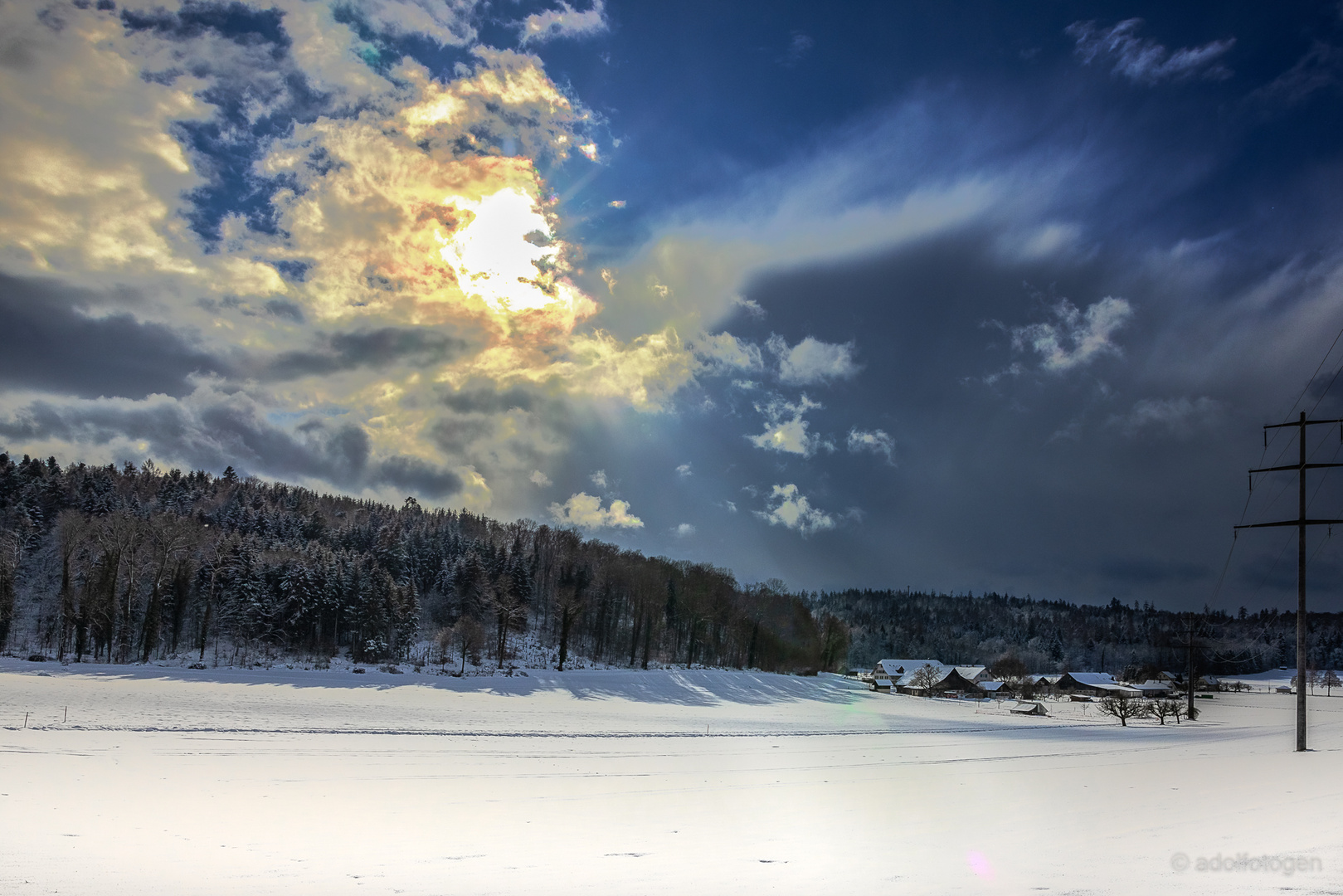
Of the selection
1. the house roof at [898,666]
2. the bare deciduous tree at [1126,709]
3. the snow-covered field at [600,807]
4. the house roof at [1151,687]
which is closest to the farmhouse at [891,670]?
the house roof at [898,666]

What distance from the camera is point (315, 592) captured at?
275 ft

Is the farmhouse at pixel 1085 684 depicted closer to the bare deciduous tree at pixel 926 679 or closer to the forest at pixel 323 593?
the forest at pixel 323 593

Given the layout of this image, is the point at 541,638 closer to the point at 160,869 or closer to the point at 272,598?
the point at 272,598

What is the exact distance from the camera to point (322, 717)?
34.6 metres

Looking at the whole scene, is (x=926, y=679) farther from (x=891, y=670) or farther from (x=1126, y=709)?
(x=1126, y=709)

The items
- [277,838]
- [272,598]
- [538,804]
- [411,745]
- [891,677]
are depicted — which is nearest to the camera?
[277,838]

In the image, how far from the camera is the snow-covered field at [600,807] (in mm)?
9852

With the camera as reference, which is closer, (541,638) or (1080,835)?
(1080,835)

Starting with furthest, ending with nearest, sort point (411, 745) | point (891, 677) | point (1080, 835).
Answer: point (891, 677), point (411, 745), point (1080, 835)

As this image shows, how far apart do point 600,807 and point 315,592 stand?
256 feet

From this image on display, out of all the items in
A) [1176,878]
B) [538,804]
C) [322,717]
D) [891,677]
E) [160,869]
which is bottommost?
[891,677]

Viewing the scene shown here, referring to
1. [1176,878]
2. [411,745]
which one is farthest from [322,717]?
[1176,878]

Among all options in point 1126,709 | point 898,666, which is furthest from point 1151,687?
point 1126,709

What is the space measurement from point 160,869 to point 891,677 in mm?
141613
